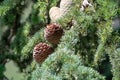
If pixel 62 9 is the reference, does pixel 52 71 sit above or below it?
below

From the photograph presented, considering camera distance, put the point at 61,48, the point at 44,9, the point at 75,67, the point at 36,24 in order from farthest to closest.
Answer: the point at 36,24 < the point at 44,9 < the point at 61,48 < the point at 75,67

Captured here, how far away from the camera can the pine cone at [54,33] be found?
1.13 meters

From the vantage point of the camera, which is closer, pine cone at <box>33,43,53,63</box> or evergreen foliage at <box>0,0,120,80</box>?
evergreen foliage at <box>0,0,120,80</box>

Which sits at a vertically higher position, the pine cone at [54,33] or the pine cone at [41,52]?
the pine cone at [54,33]

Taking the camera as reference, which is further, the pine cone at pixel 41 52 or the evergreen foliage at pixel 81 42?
the pine cone at pixel 41 52

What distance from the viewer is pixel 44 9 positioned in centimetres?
127

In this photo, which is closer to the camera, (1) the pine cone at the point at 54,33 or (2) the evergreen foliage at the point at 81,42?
(2) the evergreen foliage at the point at 81,42

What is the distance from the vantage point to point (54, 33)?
1128mm

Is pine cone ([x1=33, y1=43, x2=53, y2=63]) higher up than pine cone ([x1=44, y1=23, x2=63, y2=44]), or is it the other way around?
pine cone ([x1=44, y1=23, x2=63, y2=44])

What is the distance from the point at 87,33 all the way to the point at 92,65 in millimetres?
92

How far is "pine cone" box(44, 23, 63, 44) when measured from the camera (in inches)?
44.3

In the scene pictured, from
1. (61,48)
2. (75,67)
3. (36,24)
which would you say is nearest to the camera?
(75,67)

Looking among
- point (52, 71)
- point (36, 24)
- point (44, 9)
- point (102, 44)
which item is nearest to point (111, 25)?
point (102, 44)

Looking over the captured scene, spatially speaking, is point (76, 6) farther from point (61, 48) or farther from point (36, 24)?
point (36, 24)
